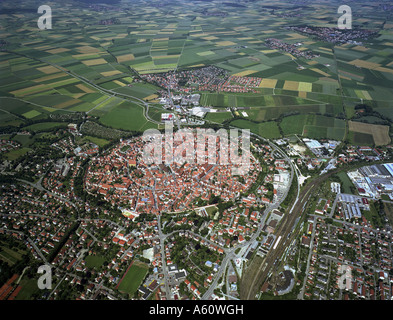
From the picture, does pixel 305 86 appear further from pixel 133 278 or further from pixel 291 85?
pixel 133 278

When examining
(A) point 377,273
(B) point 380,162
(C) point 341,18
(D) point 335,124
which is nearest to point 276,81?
(D) point 335,124

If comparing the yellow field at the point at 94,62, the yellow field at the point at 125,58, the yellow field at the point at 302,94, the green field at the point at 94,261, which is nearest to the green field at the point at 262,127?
the yellow field at the point at 302,94

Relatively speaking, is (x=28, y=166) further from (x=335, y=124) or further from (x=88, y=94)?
(x=335, y=124)

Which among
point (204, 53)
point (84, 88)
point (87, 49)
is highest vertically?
point (204, 53)

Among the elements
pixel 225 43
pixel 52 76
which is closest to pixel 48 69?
pixel 52 76

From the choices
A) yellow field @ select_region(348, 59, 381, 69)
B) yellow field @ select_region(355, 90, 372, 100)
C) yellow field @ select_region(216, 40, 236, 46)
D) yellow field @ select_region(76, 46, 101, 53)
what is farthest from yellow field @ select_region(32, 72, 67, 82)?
yellow field @ select_region(348, 59, 381, 69)

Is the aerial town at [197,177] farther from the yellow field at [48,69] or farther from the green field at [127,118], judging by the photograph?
the yellow field at [48,69]

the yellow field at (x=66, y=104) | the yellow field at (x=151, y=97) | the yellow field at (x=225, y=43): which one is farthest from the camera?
the yellow field at (x=225, y=43)

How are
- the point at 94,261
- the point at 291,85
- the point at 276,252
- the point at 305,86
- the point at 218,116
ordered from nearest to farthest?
the point at 94,261, the point at 276,252, the point at 218,116, the point at 305,86, the point at 291,85
